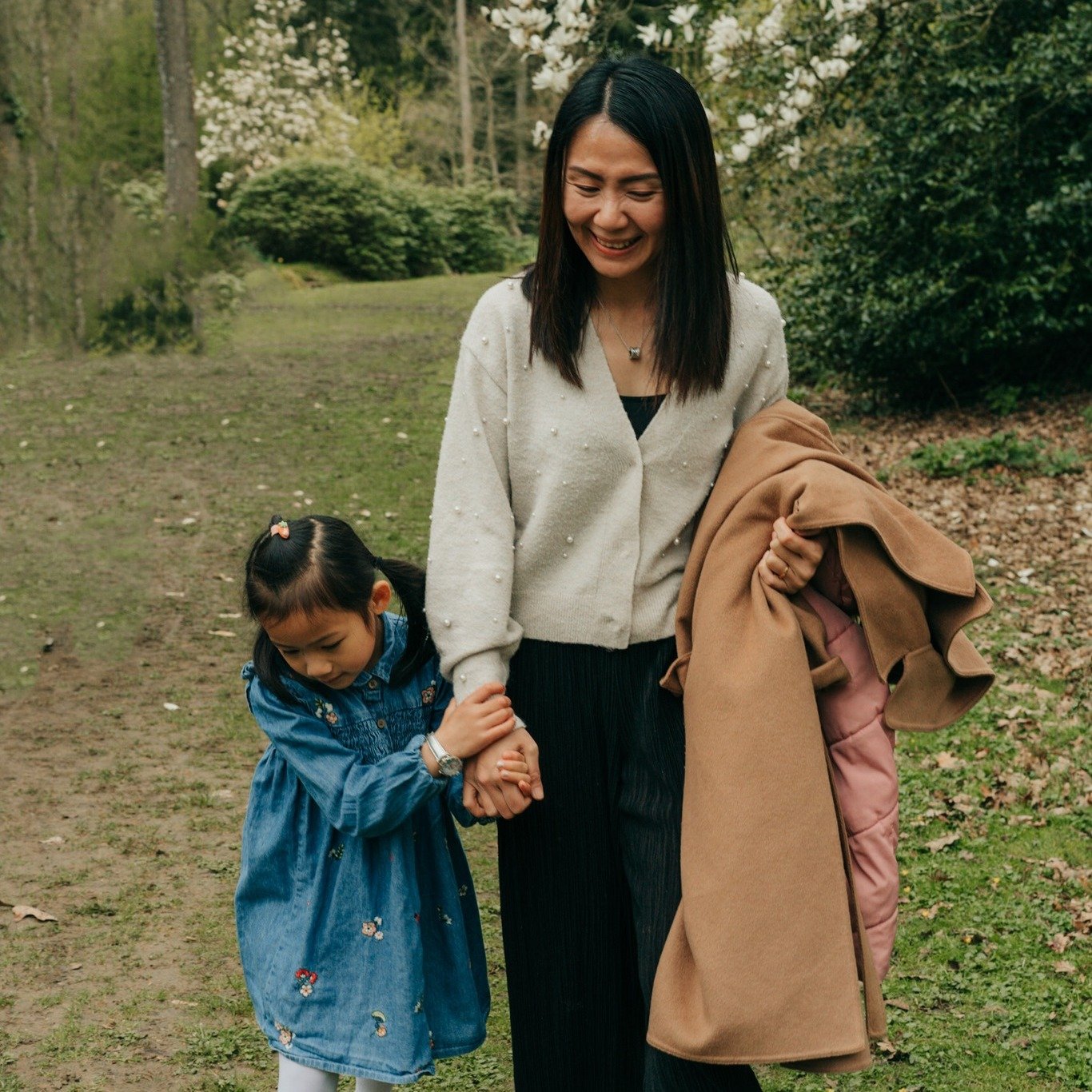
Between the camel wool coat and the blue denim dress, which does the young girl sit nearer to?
the blue denim dress

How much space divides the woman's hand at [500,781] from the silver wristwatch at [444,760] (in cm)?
2

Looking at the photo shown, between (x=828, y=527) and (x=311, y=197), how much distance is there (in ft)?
68.7

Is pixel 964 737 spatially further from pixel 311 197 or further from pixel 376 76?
pixel 376 76

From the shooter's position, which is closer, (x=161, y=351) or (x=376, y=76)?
(x=161, y=351)

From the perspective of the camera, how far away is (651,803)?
239 centimetres

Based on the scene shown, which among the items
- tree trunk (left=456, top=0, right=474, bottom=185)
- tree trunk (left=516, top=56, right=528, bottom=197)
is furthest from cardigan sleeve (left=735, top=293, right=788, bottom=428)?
tree trunk (left=516, top=56, right=528, bottom=197)

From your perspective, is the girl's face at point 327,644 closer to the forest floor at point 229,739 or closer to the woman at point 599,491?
the woman at point 599,491

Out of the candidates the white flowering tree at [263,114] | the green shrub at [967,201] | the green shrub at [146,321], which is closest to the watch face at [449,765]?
the green shrub at [967,201]

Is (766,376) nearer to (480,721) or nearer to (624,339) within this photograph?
(624,339)

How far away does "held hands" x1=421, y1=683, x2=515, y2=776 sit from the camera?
90.0 inches

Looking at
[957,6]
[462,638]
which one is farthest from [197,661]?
[957,6]

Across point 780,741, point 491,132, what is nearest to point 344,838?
point 780,741

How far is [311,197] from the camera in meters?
22.1

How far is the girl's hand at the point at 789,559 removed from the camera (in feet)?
7.33
